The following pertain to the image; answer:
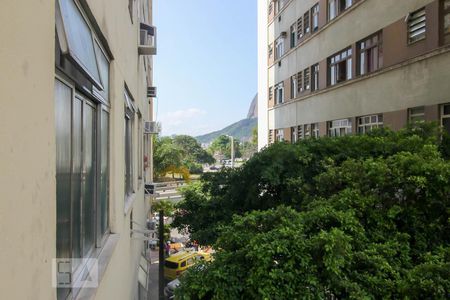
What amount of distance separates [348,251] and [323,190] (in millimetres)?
2223

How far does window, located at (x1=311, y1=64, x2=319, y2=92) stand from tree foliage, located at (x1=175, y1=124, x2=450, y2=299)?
440 inches

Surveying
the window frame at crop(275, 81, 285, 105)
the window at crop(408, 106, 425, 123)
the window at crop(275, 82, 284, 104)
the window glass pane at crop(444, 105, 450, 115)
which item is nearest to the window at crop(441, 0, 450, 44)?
the window glass pane at crop(444, 105, 450, 115)

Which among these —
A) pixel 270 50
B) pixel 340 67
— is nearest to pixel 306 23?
pixel 340 67

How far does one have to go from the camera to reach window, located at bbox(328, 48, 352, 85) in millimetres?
15227

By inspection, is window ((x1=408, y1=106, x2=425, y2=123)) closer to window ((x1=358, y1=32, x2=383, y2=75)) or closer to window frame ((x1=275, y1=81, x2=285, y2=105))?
window ((x1=358, y1=32, x2=383, y2=75))

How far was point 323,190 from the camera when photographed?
22.4ft

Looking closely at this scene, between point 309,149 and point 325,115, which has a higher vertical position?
point 325,115

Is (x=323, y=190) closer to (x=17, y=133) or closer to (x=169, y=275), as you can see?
(x=17, y=133)

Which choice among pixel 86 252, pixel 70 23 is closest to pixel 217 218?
pixel 86 252

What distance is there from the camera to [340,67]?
1611 cm

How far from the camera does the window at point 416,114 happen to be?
1067 cm

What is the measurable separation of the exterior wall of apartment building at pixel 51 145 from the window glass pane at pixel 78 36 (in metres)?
0.01

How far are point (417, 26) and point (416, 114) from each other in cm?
245

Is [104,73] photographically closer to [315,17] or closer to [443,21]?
[443,21]
